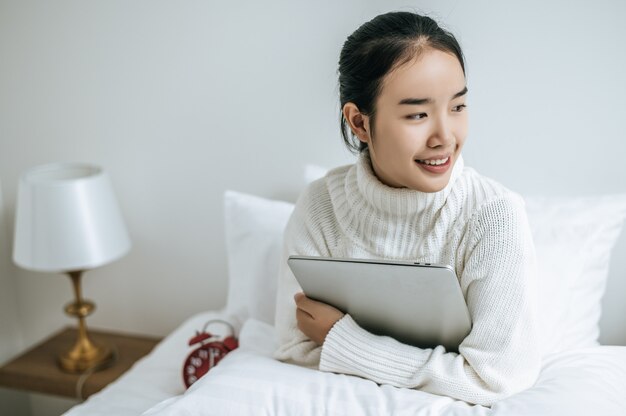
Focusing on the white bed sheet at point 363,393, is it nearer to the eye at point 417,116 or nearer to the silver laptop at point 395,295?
the silver laptop at point 395,295

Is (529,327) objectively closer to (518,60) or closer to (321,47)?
(518,60)

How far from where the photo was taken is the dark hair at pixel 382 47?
104 cm

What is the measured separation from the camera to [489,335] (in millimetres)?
1067

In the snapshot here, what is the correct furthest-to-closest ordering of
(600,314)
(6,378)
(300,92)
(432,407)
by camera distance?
1. (6,378)
2. (300,92)
3. (600,314)
4. (432,407)

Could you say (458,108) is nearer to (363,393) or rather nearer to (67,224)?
(363,393)

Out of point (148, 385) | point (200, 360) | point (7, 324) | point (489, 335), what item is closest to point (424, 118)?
point (489, 335)

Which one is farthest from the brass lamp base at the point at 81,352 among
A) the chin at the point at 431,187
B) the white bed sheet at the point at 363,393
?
the chin at the point at 431,187

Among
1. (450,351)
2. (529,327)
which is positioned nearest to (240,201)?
(450,351)

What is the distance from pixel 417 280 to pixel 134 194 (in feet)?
3.75

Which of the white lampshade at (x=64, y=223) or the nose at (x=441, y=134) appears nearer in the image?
the nose at (x=441, y=134)

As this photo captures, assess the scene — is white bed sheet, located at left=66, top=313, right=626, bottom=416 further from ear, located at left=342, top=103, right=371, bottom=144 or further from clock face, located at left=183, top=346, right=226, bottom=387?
ear, located at left=342, top=103, right=371, bottom=144

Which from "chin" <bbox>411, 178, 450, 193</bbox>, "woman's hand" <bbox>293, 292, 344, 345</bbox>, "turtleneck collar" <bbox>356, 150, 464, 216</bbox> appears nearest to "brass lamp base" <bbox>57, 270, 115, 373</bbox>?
"woman's hand" <bbox>293, 292, 344, 345</bbox>

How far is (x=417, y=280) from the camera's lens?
3.45 ft

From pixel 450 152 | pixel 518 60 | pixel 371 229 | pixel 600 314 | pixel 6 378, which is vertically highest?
pixel 518 60
